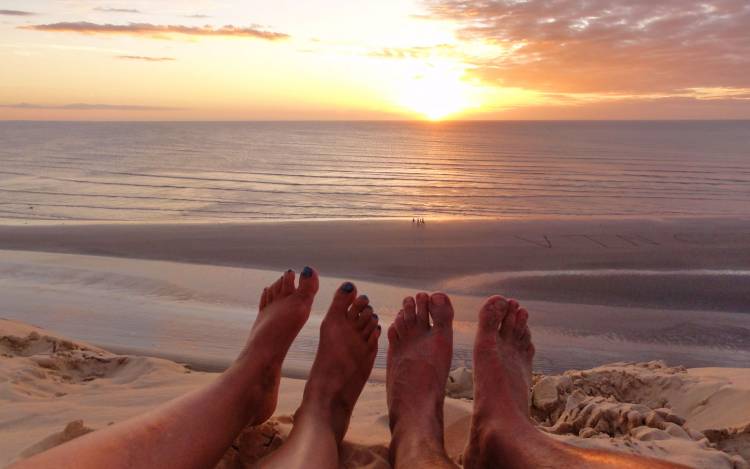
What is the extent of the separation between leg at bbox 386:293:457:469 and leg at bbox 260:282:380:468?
151 mm

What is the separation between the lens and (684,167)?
20.5 meters

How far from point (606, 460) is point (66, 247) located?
7.50 m

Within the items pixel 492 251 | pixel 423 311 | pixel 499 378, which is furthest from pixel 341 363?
pixel 492 251

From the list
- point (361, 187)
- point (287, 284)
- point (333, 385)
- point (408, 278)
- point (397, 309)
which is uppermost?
point (361, 187)

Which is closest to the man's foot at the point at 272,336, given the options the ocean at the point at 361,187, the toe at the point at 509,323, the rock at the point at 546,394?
the toe at the point at 509,323

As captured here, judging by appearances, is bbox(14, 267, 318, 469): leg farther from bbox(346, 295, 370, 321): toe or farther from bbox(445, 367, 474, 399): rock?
bbox(445, 367, 474, 399): rock

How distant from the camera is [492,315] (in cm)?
298

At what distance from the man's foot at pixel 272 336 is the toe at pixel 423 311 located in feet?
1.82

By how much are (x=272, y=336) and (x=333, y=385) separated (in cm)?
37

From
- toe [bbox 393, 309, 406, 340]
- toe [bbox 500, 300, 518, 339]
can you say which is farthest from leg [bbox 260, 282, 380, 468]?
toe [bbox 500, 300, 518, 339]

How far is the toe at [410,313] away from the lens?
3.06 metres

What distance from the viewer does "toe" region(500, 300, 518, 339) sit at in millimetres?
2977

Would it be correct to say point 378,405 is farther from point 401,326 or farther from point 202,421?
point 202,421

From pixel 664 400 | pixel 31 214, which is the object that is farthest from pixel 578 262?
pixel 31 214
